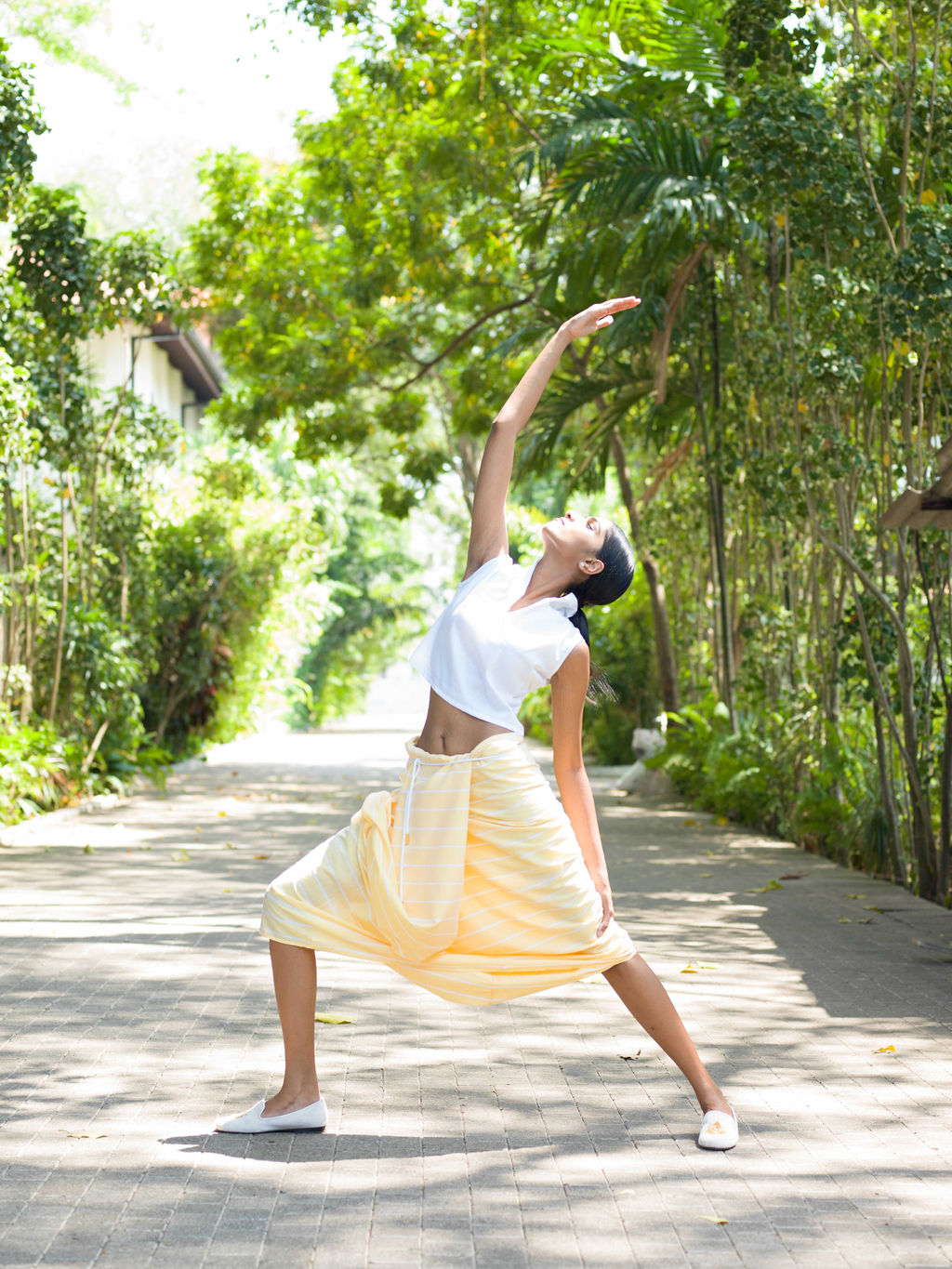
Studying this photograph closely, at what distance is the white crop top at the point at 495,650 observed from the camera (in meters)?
3.96

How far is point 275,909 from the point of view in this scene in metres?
4.03

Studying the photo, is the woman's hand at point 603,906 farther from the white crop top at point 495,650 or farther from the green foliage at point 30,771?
the green foliage at point 30,771

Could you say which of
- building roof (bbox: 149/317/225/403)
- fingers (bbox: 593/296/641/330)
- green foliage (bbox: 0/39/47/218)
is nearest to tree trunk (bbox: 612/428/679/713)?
green foliage (bbox: 0/39/47/218)

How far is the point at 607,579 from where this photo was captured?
13.5 feet

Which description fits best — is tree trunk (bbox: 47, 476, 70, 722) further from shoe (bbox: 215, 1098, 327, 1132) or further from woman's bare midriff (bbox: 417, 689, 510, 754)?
woman's bare midriff (bbox: 417, 689, 510, 754)

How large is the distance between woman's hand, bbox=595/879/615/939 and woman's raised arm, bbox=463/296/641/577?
3.16 feet

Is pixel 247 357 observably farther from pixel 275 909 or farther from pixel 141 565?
pixel 275 909

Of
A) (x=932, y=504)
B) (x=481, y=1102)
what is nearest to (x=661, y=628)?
(x=932, y=504)

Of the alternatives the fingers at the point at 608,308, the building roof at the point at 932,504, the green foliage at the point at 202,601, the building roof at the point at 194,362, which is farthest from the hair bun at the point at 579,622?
the building roof at the point at 194,362

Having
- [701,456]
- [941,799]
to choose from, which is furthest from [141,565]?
[941,799]

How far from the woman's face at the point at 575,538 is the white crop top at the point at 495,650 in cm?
13

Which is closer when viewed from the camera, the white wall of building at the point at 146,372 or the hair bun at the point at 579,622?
the hair bun at the point at 579,622

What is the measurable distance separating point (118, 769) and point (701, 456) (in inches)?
267

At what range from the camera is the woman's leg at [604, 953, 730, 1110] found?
159 inches
